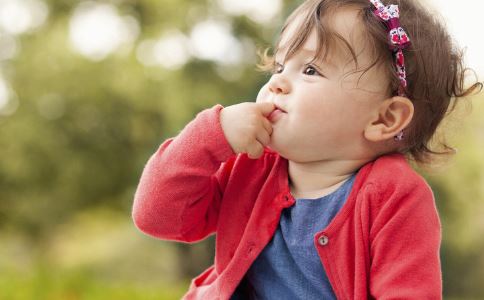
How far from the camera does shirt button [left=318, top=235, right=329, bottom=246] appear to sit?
5.08 feet

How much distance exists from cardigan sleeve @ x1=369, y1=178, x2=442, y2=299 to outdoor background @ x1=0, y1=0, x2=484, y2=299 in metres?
5.47

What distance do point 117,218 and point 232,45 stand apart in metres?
3.79

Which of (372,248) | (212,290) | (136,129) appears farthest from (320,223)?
(136,129)

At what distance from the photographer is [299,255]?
1620mm

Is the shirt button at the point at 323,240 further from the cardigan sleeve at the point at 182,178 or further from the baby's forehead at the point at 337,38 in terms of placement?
the baby's forehead at the point at 337,38

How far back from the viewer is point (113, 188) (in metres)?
9.52

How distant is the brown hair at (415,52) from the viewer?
1570 millimetres

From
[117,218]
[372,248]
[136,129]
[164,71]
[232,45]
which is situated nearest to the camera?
[372,248]

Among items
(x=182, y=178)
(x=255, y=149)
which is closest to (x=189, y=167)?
(x=182, y=178)

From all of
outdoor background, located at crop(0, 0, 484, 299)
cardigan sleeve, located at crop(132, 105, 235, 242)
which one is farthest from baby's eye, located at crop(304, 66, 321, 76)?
outdoor background, located at crop(0, 0, 484, 299)

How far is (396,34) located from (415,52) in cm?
7

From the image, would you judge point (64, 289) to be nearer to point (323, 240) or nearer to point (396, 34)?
point (323, 240)

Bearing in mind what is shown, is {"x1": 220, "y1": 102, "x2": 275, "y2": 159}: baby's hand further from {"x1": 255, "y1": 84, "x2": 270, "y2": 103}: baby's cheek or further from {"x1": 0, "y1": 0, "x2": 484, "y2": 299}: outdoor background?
{"x1": 0, "y1": 0, "x2": 484, "y2": 299}: outdoor background

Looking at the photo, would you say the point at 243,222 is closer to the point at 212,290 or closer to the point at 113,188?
the point at 212,290
